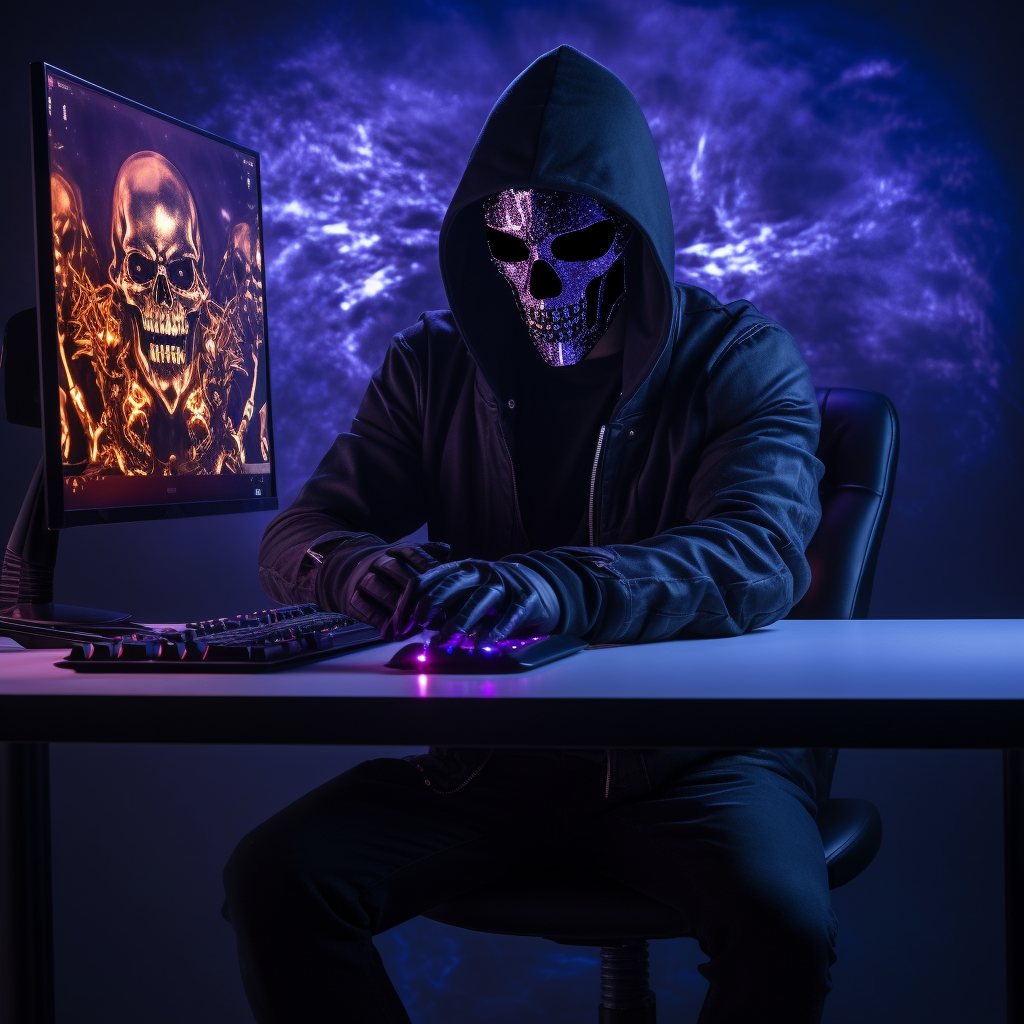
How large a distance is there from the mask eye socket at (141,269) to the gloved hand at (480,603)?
56cm

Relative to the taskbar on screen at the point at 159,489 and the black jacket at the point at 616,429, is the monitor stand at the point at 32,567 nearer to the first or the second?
the taskbar on screen at the point at 159,489

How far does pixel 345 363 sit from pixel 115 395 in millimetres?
1077

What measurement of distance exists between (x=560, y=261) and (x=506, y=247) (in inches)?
3.0

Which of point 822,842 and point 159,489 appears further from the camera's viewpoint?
point 159,489

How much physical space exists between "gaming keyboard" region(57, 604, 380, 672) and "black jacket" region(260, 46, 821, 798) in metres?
0.17

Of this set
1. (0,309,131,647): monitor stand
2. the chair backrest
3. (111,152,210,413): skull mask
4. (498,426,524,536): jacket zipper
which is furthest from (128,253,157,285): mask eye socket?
the chair backrest

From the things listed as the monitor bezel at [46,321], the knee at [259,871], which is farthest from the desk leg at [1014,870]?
the monitor bezel at [46,321]

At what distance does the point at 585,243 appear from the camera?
141 cm

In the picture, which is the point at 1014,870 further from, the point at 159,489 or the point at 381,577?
the point at 159,489

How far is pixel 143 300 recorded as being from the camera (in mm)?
1245

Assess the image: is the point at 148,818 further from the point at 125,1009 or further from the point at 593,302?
the point at 593,302

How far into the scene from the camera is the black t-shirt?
4.88ft

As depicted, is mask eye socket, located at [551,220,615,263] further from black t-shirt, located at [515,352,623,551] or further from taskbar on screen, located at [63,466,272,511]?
taskbar on screen, located at [63,466,272,511]

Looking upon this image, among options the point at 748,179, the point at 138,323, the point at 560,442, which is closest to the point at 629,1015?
the point at 560,442
